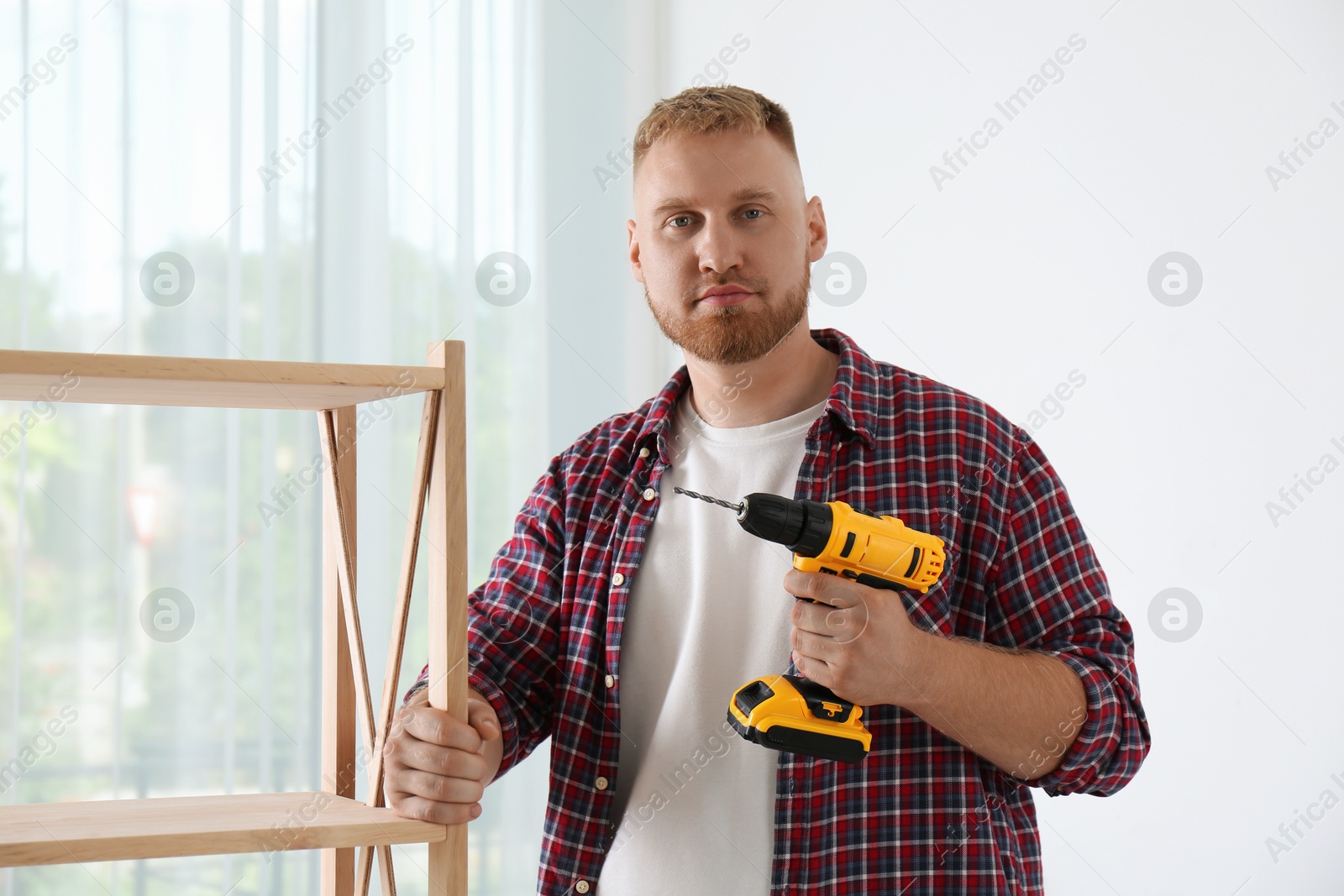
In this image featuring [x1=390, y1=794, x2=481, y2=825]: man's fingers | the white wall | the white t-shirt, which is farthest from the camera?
the white wall

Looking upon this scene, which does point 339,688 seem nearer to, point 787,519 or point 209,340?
point 787,519

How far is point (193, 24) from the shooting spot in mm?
2059

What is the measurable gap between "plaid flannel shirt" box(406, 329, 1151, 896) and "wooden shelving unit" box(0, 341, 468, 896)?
16cm

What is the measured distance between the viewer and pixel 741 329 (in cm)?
135

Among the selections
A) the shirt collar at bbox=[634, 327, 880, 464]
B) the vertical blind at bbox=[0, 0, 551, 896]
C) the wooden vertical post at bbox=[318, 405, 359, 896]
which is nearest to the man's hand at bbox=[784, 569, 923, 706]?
the shirt collar at bbox=[634, 327, 880, 464]

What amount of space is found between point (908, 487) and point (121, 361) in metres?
0.85

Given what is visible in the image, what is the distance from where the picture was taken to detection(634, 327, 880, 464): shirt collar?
1.31 meters

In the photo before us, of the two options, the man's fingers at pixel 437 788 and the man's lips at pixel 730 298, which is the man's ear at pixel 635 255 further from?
the man's fingers at pixel 437 788

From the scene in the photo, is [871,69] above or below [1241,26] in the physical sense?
above

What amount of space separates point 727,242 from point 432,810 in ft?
2.50

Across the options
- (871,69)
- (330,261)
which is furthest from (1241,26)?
(330,261)

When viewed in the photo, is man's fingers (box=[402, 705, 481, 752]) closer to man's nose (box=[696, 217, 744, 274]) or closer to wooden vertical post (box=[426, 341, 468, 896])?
wooden vertical post (box=[426, 341, 468, 896])

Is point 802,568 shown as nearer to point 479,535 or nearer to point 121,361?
point 121,361

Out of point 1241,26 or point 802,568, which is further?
point 1241,26
